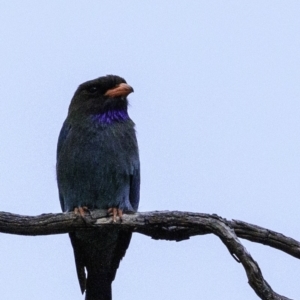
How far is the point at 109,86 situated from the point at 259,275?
3178 mm

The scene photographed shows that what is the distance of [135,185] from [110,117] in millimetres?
738

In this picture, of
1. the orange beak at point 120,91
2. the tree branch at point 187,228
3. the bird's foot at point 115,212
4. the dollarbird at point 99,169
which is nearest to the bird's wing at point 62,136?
the dollarbird at point 99,169

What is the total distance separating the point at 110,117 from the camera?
8.52 meters

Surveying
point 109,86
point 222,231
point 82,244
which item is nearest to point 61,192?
point 82,244

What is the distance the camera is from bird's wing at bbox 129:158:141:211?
8.31m

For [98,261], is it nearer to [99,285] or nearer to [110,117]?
[99,285]

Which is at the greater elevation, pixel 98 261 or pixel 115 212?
pixel 115 212

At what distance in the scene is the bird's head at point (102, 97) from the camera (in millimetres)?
8547

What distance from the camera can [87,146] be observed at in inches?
323

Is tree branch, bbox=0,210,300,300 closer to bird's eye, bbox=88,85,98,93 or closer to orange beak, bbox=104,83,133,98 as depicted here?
orange beak, bbox=104,83,133,98

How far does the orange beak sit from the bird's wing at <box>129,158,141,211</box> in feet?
2.29

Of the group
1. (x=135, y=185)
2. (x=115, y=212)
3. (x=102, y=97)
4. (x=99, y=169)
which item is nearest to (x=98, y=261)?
(x=135, y=185)

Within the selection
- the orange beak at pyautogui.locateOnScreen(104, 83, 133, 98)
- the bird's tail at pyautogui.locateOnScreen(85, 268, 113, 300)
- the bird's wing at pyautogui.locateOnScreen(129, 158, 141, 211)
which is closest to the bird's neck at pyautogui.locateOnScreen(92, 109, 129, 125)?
the orange beak at pyautogui.locateOnScreen(104, 83, 133, 98)

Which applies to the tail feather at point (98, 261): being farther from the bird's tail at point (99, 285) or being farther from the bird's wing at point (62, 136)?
the bird's wing at point (62, 136)
